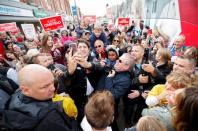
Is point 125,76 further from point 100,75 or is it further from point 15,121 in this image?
point 15,121

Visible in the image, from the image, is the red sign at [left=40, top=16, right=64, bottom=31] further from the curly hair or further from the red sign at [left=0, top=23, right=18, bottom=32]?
the curly hair

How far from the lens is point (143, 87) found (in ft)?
10.8

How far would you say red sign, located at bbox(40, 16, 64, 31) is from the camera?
6.95m

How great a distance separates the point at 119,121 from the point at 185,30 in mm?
2991

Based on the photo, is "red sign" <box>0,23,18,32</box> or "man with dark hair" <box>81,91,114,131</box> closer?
"man with dark hair" <box>81,91,114,131</box>

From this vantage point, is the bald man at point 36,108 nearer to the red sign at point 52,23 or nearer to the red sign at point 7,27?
the red sign at point 52,23

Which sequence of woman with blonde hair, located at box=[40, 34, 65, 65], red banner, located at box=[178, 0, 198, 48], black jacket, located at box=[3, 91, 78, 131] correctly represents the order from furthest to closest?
red banner, located at box=[178, 0, 198, 48], woman with blonde hair, located at box=[40, 34, 65, 65], black jacket, located at box=[3, 91, 78, 131]

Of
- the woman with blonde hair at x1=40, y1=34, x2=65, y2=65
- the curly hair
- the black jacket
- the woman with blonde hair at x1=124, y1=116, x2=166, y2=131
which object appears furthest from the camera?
the woman with blonde hair at x1=40, y1=34, x2=65, y2=65

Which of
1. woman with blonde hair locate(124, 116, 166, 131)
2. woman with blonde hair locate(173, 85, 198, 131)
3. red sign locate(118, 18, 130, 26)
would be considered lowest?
red sign locate(118, 18, 130, 26)

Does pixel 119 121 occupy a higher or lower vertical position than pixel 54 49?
lower

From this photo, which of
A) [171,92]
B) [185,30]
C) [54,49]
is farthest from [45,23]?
[171,92]

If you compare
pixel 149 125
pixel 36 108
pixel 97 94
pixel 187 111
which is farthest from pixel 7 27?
pixel 187 111

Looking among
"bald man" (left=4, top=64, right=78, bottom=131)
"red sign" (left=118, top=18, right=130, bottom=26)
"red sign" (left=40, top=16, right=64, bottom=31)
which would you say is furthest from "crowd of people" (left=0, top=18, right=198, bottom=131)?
"red sign" (left=118, top=18, right=130, bottom=26)

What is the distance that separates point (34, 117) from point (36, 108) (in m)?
0.07
